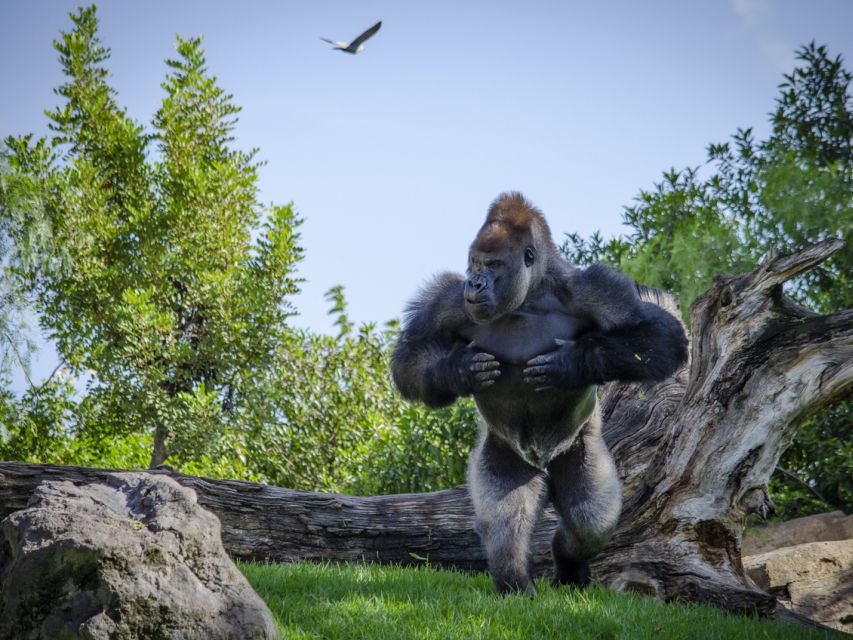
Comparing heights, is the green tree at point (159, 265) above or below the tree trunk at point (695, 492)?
above

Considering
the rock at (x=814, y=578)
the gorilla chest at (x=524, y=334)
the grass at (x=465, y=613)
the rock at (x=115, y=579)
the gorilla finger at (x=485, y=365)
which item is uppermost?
the gorilla chest at (x=524, y=334)

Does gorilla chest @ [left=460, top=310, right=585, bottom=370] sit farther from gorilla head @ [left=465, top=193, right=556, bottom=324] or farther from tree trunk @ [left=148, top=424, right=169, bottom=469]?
tree trunk @ [left=148, top=424, right=169, bottom=469]

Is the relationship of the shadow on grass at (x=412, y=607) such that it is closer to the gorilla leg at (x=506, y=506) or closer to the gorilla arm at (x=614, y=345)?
the gorilla leg at (x=506, y=506)

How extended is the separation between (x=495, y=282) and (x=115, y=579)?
2027 mm

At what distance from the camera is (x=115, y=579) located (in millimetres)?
2824

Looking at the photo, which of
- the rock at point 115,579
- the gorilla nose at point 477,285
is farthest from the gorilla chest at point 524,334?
the rock at point 115,579

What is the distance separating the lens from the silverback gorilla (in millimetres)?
3922

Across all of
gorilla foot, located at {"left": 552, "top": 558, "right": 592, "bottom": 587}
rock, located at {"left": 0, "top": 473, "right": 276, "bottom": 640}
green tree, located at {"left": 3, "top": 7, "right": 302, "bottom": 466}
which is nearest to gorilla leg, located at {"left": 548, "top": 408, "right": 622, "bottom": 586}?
gorilla foot, located at {"left": 552, "top": 558, "right": 592, "bottom": 587}

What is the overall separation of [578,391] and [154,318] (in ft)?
25.0

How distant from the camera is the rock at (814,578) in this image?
17.6ft

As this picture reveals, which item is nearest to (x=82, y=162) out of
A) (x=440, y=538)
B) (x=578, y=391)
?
(x=440, y=538)

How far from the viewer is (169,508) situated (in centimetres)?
320

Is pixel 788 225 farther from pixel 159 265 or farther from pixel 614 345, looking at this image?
pixel 159 265

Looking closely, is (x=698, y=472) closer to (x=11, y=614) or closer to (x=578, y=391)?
(x=578, y=391)
